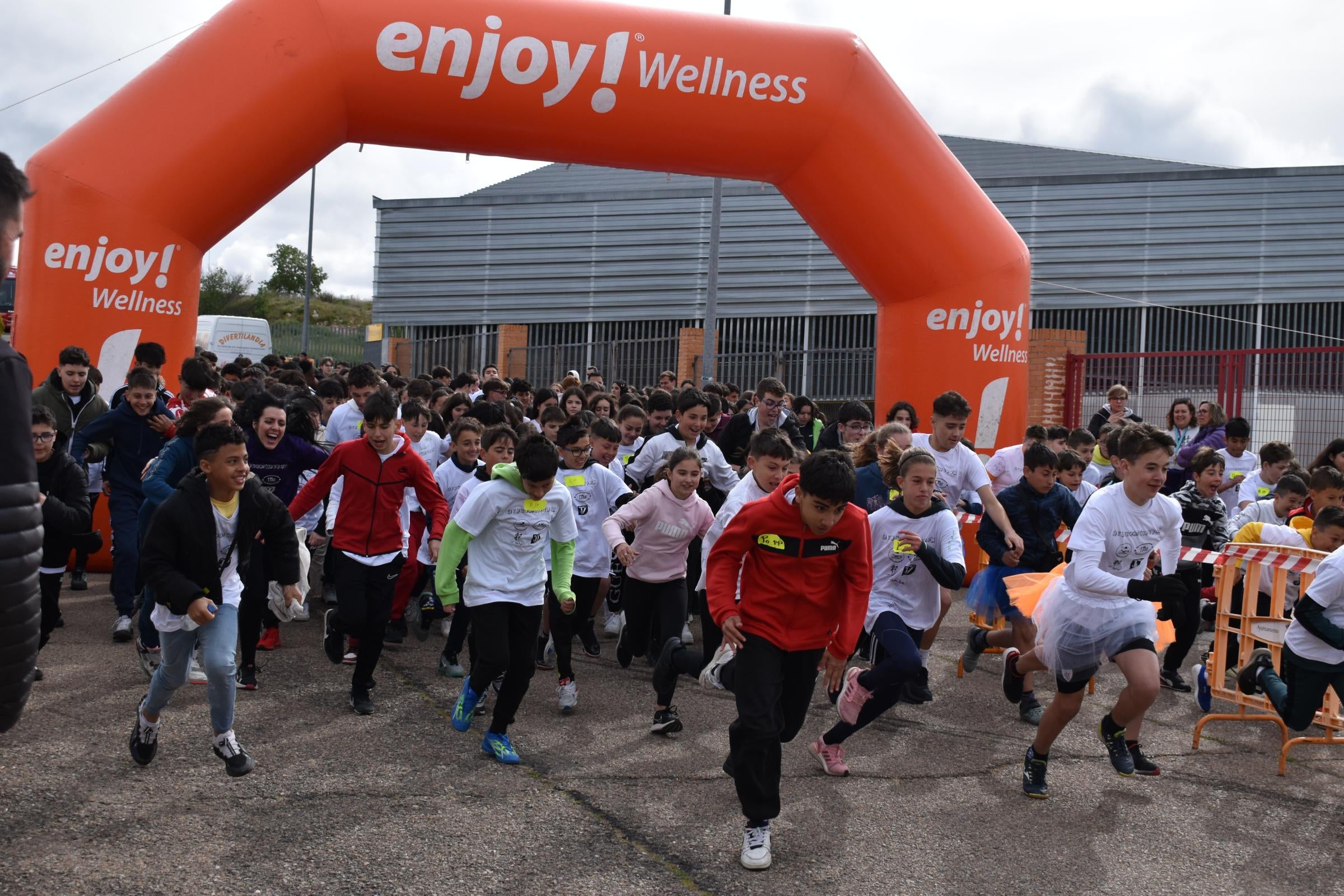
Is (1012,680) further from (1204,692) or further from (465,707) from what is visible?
(465,707)

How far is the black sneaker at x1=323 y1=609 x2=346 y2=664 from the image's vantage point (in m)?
7.29

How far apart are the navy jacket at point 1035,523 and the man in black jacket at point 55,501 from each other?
17.2ft

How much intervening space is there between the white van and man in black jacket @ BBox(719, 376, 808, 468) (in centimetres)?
2042

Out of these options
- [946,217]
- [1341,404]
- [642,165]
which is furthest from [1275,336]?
[642,165]

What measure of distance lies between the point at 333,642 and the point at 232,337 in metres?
23.6

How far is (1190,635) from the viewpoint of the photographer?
804cm

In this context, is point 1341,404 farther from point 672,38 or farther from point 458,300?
point 458,300

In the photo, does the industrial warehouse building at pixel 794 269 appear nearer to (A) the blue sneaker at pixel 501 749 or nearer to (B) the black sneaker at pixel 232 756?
(A) the blue sneaker at pixel 501 749

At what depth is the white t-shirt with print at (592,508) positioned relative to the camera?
7.56 meters

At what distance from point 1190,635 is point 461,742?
193 inches

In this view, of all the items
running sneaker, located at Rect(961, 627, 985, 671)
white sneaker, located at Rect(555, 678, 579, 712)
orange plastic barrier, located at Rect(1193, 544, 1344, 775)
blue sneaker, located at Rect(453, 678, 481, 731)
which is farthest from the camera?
running sneaker, located at Rect(961, 627, 985, 671)

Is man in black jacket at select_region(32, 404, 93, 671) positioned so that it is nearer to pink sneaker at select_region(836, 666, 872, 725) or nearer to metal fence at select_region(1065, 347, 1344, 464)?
pink sneaker at select_region(836, 666, 872, 725)

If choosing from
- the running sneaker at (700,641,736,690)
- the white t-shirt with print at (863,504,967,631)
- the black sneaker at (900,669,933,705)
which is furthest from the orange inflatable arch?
the running sneaker at (700,641,736,690)

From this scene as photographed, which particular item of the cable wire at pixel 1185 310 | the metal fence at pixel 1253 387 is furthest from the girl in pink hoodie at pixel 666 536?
the cable wire at pixel 1185 310
